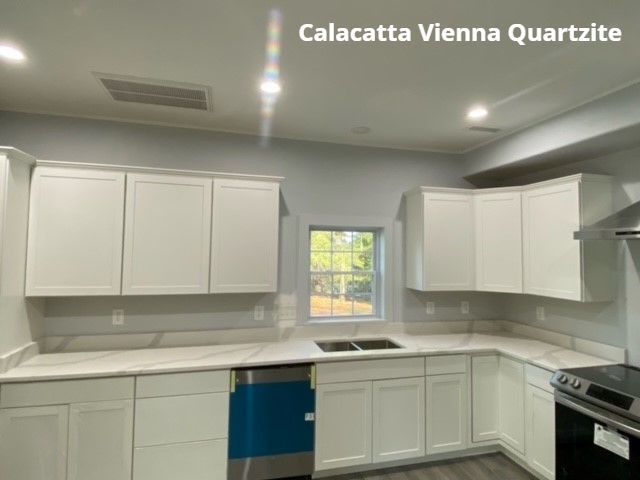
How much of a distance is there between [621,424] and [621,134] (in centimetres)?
179

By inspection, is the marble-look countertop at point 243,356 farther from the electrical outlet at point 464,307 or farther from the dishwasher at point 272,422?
the electrical outlet at point 464,307

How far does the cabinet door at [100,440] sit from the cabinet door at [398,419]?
5.72 feet

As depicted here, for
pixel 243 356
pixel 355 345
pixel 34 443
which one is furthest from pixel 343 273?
pixel 34 443

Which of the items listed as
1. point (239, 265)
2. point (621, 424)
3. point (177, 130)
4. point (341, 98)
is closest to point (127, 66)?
point (177, 130)

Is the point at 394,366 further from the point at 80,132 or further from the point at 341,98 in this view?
the point at 80,132

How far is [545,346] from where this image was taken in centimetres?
307

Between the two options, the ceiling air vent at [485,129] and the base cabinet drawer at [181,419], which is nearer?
the base cabinet drawer at [181,419]

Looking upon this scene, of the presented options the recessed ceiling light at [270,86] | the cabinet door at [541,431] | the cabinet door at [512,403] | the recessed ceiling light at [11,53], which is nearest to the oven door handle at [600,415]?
the cabinet door at [541,431]

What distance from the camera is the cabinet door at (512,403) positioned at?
276cm

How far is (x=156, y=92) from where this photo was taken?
7.92 feet

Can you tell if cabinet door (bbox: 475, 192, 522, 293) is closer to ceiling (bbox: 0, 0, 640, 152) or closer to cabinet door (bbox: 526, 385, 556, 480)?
ceiling (bbox: 0, 0, 640, 152)

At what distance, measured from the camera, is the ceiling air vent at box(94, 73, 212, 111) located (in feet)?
7.41

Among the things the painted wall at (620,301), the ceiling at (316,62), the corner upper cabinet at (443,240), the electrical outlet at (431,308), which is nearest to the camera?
the ceiling at (316,62)

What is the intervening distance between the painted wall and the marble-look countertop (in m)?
0.20
